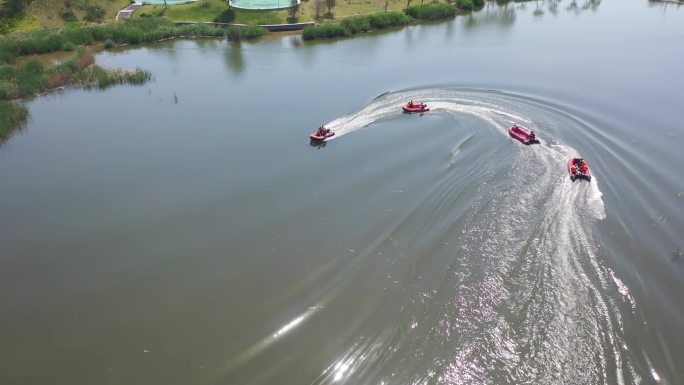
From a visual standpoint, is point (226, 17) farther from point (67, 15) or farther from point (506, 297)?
point (506, 297)

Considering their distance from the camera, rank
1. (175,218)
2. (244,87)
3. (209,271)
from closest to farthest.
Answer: (209,271) → (175,218) → (244,87)

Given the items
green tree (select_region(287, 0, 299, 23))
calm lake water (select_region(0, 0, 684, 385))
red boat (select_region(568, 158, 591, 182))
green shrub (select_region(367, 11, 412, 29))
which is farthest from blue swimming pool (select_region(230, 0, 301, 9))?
red boat (select_region(568, 158, 591, 182))

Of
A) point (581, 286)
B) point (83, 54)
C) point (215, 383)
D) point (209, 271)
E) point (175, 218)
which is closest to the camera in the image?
point (215, 383)

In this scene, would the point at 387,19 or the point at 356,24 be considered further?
the point at 387,19

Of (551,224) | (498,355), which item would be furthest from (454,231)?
(498,355)

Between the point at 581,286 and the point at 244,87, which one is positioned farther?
the point at 244,87

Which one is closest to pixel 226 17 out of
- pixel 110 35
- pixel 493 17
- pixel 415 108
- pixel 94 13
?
pixel 110 35

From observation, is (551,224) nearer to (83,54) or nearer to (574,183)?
(574,183)
